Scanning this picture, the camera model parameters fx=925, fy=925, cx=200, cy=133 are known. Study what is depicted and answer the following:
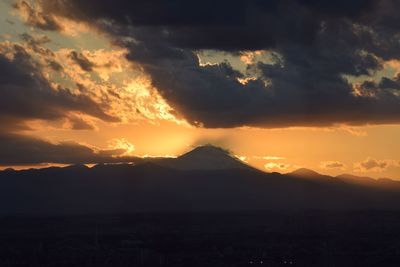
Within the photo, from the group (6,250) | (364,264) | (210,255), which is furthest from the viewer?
(6,250)

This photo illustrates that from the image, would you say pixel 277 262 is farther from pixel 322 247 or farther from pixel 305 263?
pixel 322 247

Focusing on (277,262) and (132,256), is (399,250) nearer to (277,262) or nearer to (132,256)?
(277,262)

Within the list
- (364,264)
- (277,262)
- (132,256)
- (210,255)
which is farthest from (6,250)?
(364,264)

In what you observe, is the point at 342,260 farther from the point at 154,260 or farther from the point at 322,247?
the point at 154,260

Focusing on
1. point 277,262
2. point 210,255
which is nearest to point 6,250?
point 210,255

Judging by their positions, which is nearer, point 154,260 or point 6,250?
point 154,260

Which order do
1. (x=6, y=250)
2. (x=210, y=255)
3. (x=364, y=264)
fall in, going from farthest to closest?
(x=6, y=250)
(x=210, y=255)
(x=364, y=264)

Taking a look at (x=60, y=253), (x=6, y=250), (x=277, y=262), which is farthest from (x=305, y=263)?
(x=6, y=250)

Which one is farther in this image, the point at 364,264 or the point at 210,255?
the point at 210,255
